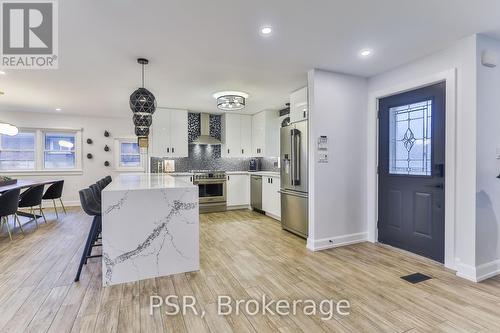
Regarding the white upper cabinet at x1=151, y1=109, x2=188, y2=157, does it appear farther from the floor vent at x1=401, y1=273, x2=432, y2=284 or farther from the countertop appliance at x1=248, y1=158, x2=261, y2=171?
the floor vent at x1=401, y1=273, x2=432, y2=284

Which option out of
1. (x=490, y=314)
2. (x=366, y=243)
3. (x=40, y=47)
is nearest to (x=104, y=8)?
(x=40, y=47)

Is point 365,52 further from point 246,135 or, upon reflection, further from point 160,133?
point 160,133

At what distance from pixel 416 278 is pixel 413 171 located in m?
1.31

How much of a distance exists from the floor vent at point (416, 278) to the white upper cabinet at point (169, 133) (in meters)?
4.92

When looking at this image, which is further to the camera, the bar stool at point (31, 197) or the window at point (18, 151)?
the window at point (18, 151)

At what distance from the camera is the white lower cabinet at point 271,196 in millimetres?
5141

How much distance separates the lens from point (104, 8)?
2.06m

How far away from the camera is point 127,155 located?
7273 millimetres

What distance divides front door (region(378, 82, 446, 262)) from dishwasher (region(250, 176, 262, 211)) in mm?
2705

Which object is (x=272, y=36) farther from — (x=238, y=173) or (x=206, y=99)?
(x=238, y=173)

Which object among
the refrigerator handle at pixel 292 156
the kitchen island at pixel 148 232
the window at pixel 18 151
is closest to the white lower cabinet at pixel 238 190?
the refrigerator handle at pixel 292 156

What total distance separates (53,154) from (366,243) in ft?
24.7

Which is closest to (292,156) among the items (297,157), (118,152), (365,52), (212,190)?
(297,157)

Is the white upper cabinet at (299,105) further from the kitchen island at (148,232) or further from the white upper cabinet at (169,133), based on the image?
the white upper cabinet at (169,133)
